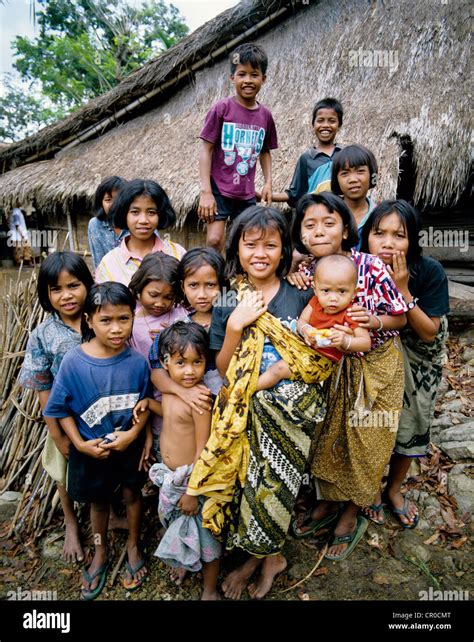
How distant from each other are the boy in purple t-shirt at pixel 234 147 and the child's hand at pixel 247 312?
4.99 feet

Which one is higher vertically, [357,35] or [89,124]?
[357,35]

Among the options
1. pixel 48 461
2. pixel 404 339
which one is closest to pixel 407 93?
pixel 404 339

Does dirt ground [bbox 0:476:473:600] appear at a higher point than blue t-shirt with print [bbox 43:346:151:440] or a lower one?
lower

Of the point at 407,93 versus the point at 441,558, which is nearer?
the point at 441,558

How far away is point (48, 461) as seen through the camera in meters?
2.34

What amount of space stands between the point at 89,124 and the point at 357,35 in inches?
165

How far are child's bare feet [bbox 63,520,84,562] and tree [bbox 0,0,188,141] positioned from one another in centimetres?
1742

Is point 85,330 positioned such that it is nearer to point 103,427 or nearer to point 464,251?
point 103,427

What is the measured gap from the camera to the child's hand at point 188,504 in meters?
1.90

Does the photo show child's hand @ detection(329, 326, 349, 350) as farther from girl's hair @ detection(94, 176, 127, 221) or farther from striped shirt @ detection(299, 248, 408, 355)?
girl's hair @ detection(94, 176, 127, 221)

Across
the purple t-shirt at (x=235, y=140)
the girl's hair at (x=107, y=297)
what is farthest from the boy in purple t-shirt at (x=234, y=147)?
the girl's hair at (x=107, y=297)

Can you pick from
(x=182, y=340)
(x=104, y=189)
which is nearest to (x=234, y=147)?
(x=104, y=189)

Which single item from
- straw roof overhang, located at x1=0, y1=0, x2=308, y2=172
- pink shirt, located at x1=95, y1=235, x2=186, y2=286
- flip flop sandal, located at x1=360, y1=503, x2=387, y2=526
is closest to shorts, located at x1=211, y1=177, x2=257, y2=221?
pink shirt, located at x1=95, y1=235, x2=186, y2=286

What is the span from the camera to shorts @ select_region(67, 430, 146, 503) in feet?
6.76
